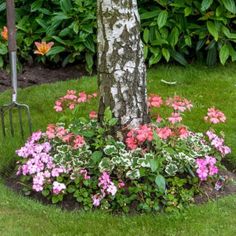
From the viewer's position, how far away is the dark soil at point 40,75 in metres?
6.66

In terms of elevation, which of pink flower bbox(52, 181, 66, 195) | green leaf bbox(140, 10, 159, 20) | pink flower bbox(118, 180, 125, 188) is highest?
green leaf bbox(140, 10, 159, 20)

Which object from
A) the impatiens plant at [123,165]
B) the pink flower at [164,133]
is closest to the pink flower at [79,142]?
the impatiens plant at [123,165]

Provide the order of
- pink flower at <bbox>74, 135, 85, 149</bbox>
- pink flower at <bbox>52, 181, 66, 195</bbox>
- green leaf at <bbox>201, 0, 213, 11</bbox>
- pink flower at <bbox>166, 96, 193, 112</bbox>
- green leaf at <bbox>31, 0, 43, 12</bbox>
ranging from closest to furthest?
pink flower at <bbox>52, 181, 66, 195</bbox>
pink flower at <bbox>74, 135, 85, 149</bbox>
pink flower at <bbox>166, 96, 193, 112</bbox>
green leaf at <bbox>201, 0, 213, 11</bbox>
green leaf at <bbox>31, 0, 43, 12</bbox>

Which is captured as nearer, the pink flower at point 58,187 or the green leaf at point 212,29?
the pink flower at point 58,187

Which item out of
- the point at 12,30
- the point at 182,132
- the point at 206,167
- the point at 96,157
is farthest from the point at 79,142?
the point at 12,30

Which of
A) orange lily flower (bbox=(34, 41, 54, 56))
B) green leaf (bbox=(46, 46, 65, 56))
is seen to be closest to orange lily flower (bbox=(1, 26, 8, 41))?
orange lily flower (bbox=(34, 41, 54, 56))

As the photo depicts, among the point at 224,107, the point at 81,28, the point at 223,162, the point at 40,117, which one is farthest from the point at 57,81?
the point at 223,162

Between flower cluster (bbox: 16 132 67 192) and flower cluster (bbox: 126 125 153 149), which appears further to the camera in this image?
flower cluster (bbox: 16 132 67 192)

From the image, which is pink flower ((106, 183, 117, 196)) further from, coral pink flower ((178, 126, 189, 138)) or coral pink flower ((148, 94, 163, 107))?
coral pink flower ((148, 94, 163, 107))

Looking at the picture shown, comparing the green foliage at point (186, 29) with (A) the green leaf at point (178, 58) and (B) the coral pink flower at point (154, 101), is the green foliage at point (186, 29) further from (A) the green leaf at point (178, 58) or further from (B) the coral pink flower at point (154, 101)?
(B) the coral pink flower at point (154, 101)

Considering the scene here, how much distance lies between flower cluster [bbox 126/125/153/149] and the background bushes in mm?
2497

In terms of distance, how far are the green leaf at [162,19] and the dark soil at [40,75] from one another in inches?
39.3

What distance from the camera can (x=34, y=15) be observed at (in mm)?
7141

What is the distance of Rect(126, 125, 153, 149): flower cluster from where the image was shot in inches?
158
